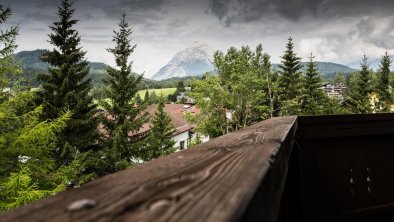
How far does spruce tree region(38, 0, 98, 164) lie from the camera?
2069 cm

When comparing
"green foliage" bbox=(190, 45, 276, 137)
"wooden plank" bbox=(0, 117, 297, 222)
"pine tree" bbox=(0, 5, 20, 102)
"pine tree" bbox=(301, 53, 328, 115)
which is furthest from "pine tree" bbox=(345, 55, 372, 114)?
"wooden plank" bbox=(0, 117, 297, 222)

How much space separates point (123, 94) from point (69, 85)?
3800 millimetres

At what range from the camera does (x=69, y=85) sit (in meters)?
21.2

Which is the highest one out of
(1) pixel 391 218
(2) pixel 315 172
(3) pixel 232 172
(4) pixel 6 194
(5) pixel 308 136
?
(3) pixel 232 172

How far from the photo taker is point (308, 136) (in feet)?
8.57

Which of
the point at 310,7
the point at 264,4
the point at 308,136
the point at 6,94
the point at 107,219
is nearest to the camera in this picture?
the point at 107,219

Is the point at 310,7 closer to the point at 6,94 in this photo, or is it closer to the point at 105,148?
the point at 105,148

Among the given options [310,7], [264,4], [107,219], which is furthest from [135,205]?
[264,4]

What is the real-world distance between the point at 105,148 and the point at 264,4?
121034mm

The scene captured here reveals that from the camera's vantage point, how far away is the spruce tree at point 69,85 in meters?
20.7

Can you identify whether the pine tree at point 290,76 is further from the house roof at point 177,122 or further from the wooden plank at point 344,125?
the wooden plank at point 344,125

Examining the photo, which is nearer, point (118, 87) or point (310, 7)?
point (118, 87)

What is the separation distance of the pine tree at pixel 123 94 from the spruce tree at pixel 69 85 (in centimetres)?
168

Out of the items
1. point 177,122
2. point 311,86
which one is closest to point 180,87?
point 177,122
